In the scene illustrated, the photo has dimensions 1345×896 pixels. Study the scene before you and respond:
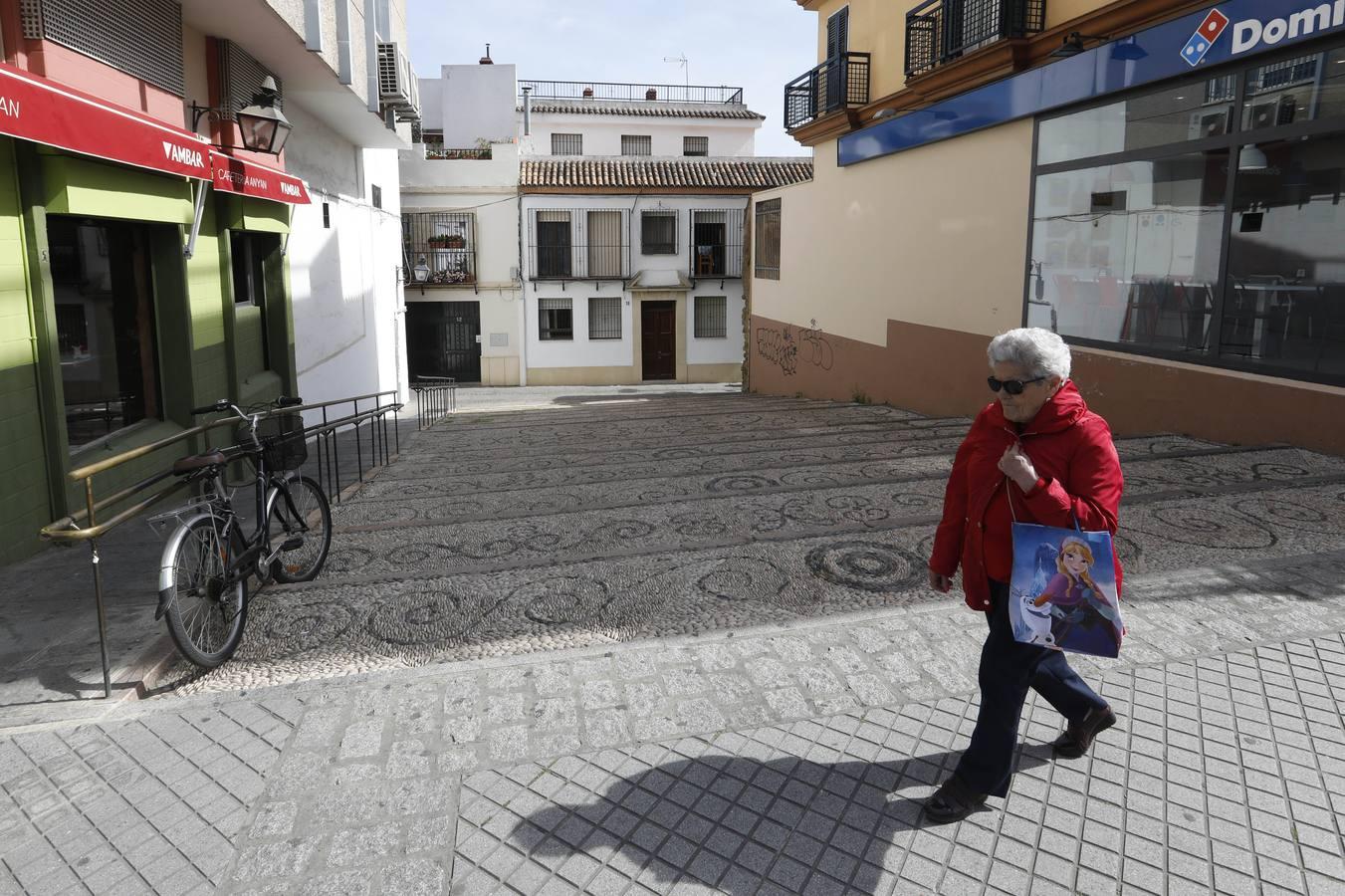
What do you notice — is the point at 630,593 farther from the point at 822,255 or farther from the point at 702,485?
the point at 822,255

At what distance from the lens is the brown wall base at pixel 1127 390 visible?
25.7ft

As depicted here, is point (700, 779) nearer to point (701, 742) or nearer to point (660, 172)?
point (701, 742)

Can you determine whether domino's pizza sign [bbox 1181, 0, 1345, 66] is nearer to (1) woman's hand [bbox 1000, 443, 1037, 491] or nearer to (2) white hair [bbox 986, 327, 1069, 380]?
(2) white hair [bbox 986, 327, 1069, 380]

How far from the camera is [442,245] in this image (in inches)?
1176

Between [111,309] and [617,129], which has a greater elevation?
[617,129]

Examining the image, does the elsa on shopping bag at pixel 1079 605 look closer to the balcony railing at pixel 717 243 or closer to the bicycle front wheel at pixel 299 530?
the bicycle front wheel at pixel 299 530

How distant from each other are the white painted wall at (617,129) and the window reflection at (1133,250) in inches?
1154

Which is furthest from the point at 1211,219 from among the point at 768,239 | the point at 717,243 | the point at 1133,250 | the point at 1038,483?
the point at 717,243

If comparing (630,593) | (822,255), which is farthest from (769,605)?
(822,255)

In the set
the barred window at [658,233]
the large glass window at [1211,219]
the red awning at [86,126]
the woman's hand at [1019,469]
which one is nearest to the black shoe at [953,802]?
the woman's hand at [1019,469]

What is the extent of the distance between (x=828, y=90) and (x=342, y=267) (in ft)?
30.3

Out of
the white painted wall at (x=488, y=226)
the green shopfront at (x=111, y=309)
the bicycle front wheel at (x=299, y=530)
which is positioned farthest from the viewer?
the white painted wall at (x=488, y=226)

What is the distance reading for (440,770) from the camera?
11.6ft

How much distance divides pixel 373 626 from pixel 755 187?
28.1 meters
